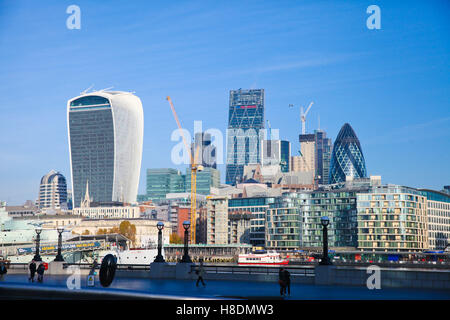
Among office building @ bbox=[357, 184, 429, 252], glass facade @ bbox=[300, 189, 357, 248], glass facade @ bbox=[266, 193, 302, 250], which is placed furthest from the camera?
glass facade @ bbox=[266, 193, 302, 250]

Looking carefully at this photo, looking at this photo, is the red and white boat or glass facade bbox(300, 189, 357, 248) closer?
the red and white boat

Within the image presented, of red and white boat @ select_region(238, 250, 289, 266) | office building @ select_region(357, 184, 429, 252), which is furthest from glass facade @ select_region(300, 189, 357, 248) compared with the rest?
red and white boat @ select_region(238, 250, 289, 266)

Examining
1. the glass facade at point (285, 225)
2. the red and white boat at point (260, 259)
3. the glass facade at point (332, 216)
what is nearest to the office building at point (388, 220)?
the glass facade at point (332, 216)

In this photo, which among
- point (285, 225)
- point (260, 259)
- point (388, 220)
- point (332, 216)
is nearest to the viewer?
point (260, 259)

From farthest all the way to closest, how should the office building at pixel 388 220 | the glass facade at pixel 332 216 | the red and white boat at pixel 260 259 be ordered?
the glass facade at pixel 332 216, the office building at pixel 388 220, the red and white boat at pixel 260 259

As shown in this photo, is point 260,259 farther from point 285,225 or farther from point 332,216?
point 332,216

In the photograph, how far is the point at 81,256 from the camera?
147 m

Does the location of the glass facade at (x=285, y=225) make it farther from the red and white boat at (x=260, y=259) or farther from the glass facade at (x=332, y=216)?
the red and white boat at (x=260, y=259)

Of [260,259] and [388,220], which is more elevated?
[388,220]

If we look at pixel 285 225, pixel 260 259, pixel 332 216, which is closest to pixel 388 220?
pixel 332 216

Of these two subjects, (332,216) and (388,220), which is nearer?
(388,220)

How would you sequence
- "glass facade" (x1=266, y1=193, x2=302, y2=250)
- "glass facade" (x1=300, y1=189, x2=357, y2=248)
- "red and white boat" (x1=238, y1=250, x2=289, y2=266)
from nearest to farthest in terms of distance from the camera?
1. "red and white boat" (x1=238, y1=250, x2=289, y2=266)
2. "glass facade" (x1=300, y1=189, x2=357, y2=248)
3. "glass facade" (x1=266, y1=193, x2=302, y2=250)

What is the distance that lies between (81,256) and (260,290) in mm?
116694

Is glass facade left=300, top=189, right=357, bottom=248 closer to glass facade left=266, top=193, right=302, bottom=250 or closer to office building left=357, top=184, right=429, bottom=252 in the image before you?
glass facade left=266, top=193, right=302, bottom=250
